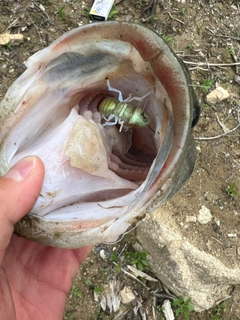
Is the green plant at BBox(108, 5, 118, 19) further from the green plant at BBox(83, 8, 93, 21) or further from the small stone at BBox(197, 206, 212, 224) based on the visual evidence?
the small stone at BBox(197, 206, 212, 224)

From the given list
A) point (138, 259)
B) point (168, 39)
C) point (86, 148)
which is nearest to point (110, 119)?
point (86, 148)

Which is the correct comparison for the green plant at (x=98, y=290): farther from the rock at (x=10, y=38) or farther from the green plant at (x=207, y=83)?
the rock at (x=10, y=38)

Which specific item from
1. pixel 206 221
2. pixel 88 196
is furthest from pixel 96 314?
pixel 88 196

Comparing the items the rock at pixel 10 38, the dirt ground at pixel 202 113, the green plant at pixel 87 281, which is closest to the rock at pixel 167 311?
the dirt ground at pixel 202 113

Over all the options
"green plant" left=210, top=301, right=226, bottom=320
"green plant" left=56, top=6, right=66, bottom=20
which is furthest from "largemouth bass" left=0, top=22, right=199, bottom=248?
"green plant" left=56, top=6, right=66, bottom=20

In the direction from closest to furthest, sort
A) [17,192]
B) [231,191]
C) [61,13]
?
[17,192] → [231,191] → [61,13]

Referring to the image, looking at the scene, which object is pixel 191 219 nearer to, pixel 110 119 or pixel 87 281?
pixel 87 281
